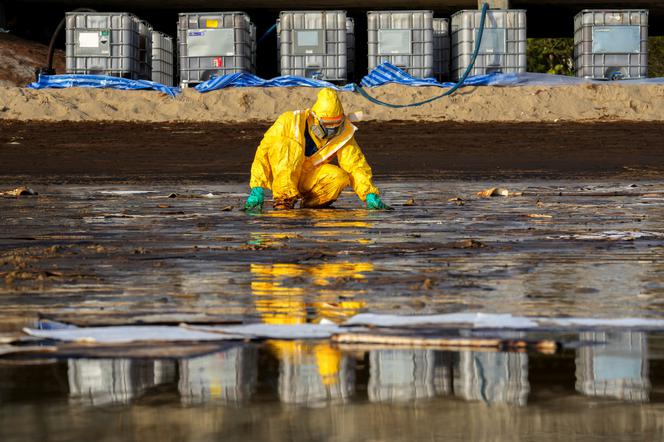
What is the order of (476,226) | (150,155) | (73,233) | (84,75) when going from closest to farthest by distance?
1. (73,233)
2. (476,226)
3. (150,155)
4. (84,75)

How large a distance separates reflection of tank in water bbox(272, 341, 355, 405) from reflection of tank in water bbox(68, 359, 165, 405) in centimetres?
44

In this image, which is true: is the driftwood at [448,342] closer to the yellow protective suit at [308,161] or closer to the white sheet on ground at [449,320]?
the white sheet on ground at [449,320]

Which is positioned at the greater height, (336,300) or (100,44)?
(100,44)

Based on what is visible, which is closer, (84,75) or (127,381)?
(127,381)

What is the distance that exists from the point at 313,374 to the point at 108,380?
0.66 m

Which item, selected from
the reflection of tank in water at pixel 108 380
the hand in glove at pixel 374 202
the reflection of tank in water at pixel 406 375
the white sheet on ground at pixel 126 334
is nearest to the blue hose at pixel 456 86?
the hand in glove at pixel 374 202

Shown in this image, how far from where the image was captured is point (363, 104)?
30.2m

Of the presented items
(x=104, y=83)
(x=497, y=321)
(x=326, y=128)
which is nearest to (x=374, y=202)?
(x=326, y=128)

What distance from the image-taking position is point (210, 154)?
2619 centimetres

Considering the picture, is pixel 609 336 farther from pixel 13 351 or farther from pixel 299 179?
pixel 299 179

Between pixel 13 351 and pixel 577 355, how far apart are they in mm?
2003

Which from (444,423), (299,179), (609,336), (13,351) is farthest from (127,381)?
(299,179)

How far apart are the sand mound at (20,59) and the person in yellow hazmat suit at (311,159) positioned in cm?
1711

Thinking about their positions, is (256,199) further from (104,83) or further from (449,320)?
(104,83)
